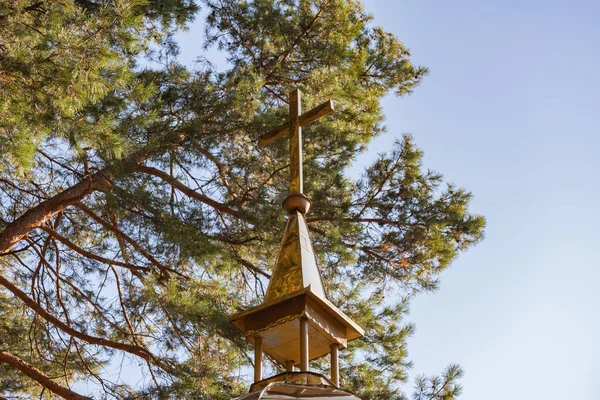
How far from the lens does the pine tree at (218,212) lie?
789 centimetres

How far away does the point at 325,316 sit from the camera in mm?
5066

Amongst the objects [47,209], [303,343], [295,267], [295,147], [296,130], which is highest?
[47,209]

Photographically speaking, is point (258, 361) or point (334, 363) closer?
point (258, 361)

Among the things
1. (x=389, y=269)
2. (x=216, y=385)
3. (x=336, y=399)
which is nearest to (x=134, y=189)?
(x=216, y=385)

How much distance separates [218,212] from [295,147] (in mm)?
3153

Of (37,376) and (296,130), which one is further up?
(296,130)

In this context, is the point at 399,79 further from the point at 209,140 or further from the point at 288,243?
the point at 288,243

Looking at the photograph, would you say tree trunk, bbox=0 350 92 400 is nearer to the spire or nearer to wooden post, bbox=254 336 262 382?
the spire

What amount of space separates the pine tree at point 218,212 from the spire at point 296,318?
2081 mm

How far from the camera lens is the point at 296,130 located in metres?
6.20

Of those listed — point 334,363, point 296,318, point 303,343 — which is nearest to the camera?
point 303,343

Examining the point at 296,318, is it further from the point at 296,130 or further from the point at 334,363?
the point at 296,130

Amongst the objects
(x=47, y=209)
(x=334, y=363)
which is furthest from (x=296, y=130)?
(x=47, y=209)

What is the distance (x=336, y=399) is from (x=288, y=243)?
1.36 meters
